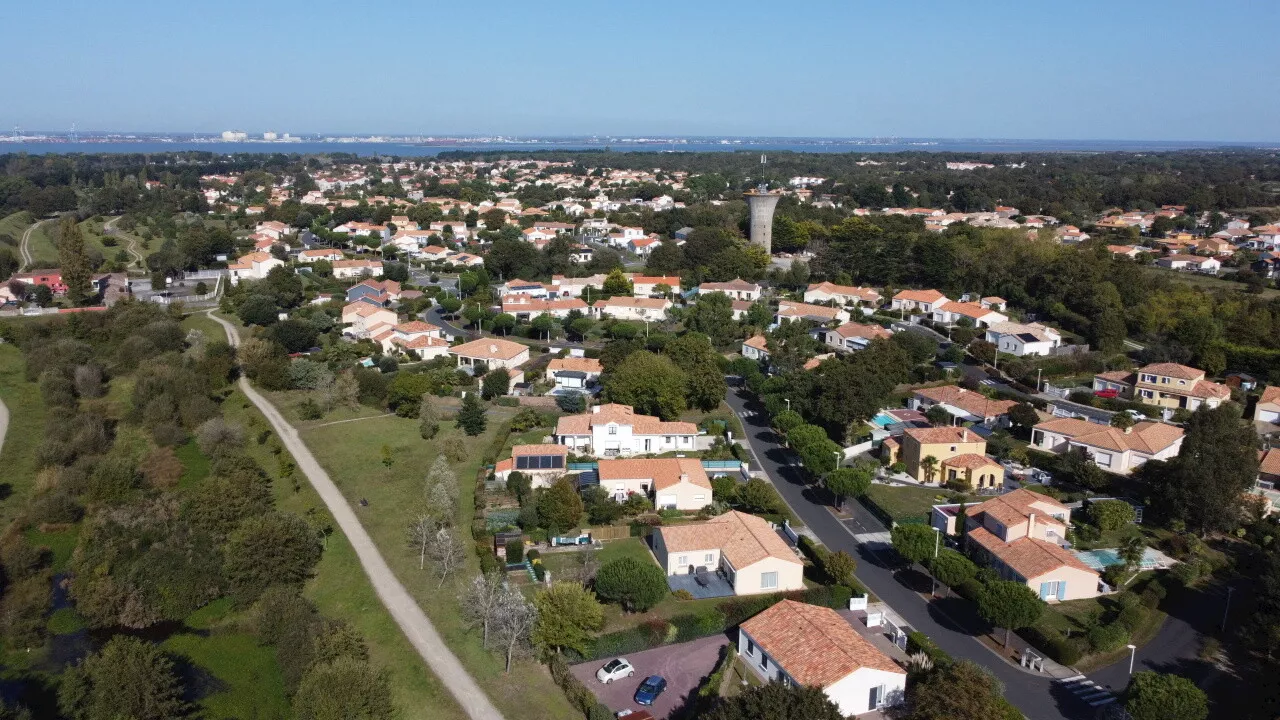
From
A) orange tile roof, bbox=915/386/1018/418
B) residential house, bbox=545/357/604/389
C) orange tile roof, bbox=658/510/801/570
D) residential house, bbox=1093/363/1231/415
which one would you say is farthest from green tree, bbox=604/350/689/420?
residential house, bbox=1093/363/1231/415

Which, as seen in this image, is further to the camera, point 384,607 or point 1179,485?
point 1179,485

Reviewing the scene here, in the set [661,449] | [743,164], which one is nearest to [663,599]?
[661,449]

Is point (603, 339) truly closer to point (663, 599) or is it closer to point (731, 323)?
point (731, 323)

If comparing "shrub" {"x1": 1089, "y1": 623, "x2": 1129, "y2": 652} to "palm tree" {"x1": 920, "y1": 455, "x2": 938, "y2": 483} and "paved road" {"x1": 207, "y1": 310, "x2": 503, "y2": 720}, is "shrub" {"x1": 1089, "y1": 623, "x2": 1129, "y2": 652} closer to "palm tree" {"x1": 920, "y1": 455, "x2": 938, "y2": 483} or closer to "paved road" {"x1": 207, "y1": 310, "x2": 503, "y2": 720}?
"palm tree" {"x1": 920, "y1": 455, "x2": 938, "y2": 483}

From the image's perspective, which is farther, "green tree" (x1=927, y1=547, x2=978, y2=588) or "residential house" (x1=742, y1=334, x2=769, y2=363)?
"residential house" (x1=742, y1=334, x2=769, y2=363)

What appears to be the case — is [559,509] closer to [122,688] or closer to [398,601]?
[398,601]
